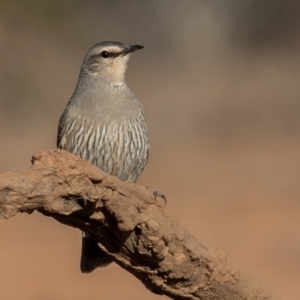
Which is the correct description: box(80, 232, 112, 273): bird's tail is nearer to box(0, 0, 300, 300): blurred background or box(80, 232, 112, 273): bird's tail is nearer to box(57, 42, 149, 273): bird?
box(57, 42, 149, 273): bird

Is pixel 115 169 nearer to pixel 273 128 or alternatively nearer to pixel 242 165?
pixel 242 165

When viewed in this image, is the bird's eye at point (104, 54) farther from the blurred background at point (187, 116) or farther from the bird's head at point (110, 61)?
the blurred background at point (187, 116)

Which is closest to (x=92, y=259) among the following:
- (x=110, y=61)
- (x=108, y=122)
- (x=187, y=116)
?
(x=108, y=122)

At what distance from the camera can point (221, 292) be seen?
590 centimetres

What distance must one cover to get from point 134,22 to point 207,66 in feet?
5.58

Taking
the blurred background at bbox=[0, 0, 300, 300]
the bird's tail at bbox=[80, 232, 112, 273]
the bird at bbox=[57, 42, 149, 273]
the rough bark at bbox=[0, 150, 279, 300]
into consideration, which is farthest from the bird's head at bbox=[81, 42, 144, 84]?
the blurred background at bbox=[0, 0, 300, 300]

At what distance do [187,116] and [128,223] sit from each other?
43.0ft

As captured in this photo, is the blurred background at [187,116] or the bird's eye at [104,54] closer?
the bird's eye at [104,54]

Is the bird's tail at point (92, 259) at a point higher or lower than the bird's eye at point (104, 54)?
lower

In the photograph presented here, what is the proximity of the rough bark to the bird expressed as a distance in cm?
145

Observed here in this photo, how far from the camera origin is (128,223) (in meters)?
5.36

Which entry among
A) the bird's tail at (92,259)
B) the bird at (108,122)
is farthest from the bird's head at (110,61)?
the bird's tail at (92,259)

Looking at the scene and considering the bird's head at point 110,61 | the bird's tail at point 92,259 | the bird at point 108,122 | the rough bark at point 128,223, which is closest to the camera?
the rough bark at point 128,223

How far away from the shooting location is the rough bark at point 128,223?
4.86m
